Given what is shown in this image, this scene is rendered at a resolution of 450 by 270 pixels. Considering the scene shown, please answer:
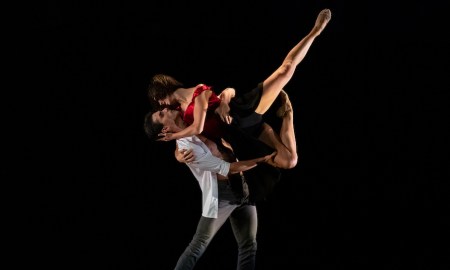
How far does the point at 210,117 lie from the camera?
2777 mm

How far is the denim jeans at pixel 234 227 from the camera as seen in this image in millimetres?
2633

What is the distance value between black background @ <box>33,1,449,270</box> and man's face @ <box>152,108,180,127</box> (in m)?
0.69

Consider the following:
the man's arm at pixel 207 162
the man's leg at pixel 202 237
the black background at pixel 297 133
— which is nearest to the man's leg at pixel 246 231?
the man's leg at pixel 202 237

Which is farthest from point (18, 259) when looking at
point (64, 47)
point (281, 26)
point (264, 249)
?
point (281, 26)

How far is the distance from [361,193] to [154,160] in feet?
4.73

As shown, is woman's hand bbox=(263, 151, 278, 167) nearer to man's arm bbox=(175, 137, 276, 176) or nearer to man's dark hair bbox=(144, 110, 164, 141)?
man's arm bbox=(175, 137, 276, 176)

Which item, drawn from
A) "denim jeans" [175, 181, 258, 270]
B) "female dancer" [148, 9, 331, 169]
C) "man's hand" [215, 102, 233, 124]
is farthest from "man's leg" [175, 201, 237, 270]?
"man's hand" [215, 102, 233, 124]

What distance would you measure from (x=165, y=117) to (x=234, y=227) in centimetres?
66

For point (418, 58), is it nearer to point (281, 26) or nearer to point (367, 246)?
point (281, 26)

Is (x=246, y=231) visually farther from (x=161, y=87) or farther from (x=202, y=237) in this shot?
(x=161, y=87)

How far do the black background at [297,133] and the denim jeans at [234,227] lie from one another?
85 centimetres

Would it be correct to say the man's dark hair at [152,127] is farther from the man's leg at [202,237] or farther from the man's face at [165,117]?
the man's leg at [202,237]

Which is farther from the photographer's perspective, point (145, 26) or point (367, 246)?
point (367, 246)

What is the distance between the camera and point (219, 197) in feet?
8.73
